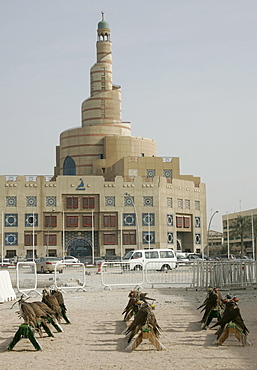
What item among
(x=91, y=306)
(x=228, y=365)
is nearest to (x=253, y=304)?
(x=91, y=306)

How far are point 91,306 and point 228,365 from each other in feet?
32.0

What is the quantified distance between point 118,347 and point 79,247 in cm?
7131

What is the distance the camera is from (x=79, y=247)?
81.3m

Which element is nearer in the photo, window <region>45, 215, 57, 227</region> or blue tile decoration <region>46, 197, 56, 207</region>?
blue tile decoration <region>46, 197, 56, 207</region>

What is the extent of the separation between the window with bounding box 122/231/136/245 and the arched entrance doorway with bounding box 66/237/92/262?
Result: 4.66m

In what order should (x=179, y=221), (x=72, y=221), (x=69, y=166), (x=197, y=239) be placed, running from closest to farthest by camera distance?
(x=72, y=221) → (x=179, y=221) → (x=197, y=239) → (x=69, y=166)

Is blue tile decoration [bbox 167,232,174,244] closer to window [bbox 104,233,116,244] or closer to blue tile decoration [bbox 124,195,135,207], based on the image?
blue tile decoration [bbox 124,195,135,207]

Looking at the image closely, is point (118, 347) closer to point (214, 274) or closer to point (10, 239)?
point (214, 274)

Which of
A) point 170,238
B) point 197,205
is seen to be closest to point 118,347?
point 170,238

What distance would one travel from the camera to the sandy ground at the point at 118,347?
351 inches

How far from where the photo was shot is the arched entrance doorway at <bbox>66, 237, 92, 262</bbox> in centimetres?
8088

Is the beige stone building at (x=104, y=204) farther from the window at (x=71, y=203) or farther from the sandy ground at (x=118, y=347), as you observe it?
the sandy ground at (x=118, y=347)

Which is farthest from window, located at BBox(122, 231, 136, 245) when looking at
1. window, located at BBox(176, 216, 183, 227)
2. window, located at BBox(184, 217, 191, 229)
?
window, located at BBox(184, 217, 191, 229)

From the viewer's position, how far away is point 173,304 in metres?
18.2
